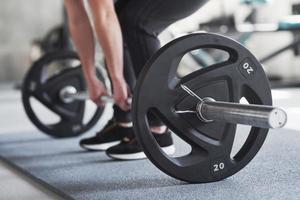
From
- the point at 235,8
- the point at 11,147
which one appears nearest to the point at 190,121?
the point at 11,147

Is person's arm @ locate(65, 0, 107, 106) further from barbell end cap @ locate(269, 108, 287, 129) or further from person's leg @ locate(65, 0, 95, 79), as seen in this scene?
barbell end cap @ locate(269, 108, 287, 129)

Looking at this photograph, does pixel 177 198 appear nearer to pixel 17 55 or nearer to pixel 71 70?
pixel 71 70

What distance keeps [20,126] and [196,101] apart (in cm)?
171

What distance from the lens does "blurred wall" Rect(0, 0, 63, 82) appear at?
6.75 metres

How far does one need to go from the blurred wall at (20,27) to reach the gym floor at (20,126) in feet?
5.83

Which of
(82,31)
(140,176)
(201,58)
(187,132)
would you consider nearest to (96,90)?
(82,31)

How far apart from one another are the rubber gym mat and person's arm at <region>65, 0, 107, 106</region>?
265 mm

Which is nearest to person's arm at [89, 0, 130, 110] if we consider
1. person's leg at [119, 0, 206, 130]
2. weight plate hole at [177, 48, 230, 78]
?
person's leg at [119, 0, 206, 130]

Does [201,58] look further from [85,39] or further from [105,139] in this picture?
[85,39]

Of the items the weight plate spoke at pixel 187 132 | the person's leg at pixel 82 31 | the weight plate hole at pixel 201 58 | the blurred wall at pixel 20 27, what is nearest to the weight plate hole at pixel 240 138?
the weight plate spoke at pixel 187 132

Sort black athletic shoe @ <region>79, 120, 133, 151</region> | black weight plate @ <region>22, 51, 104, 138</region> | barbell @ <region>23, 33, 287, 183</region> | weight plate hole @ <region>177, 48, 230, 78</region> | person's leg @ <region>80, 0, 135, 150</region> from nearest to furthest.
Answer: barbell @ <region>23, 33, 287, 183</region> < person's leg @ <region>80, 0, 135, 150</region> < black athletic shoe @ <region>79, 120, 133, 151</region> < black weight plate @ <region>22, 51, 104, 138</region> < weight plate hole @ <region>177, 48, 230, 78</region>

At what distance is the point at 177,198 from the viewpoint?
1.14m

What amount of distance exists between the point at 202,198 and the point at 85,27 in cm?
85

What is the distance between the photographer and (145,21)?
1514 mm
